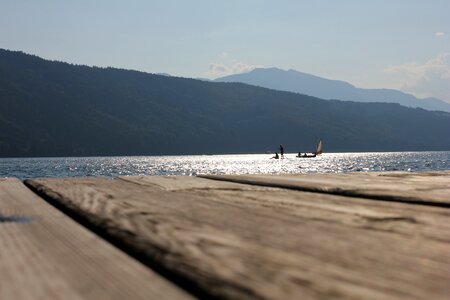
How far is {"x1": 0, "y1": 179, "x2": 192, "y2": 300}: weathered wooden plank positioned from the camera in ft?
2.99

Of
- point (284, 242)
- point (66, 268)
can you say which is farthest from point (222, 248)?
point (66, 268)

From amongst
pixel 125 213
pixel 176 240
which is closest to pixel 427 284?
pixel 176 240

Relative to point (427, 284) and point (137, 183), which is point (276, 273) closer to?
point (427, 284)

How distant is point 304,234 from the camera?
140 centimetres

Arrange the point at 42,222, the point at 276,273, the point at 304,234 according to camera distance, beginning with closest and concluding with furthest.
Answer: the point at 276,273 < the point at 304,234 < the point at 42,222

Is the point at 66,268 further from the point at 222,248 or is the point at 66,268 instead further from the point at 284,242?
the point at 284,242

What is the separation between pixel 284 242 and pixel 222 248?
7.0 inches

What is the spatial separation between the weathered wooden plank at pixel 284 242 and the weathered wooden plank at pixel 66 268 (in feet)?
0.17

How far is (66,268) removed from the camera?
108cm

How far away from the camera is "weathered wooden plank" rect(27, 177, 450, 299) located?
916 mm

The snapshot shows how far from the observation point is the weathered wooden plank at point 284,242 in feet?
3.01

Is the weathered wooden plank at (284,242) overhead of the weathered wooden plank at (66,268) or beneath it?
overhead

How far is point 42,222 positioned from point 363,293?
116 cm

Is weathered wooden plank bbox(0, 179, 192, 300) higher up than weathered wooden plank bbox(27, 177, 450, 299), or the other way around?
weathered wooden plank bbox(27, 177, 450, 299)
